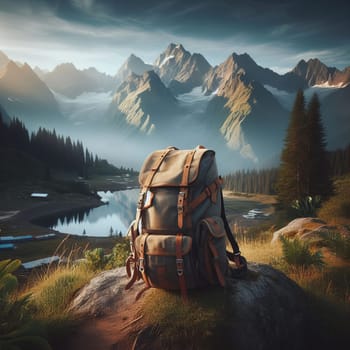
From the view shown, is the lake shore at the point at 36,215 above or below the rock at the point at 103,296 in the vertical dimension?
below

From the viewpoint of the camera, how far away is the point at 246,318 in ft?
12.8

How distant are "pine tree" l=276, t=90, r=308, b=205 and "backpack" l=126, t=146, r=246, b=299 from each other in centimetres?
3052

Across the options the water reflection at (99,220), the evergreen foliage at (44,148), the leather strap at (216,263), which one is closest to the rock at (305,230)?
the leather strap at (216,263)

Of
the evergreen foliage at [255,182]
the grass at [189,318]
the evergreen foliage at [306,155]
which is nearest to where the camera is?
the grass at [189,318]

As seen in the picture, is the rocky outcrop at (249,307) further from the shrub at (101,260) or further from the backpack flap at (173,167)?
the shrub at (101,260)

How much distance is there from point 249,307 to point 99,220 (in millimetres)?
82501

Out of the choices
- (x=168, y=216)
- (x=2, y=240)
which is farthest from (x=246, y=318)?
(x=2, y=240)

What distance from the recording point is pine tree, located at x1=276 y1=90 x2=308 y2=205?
1273 inches

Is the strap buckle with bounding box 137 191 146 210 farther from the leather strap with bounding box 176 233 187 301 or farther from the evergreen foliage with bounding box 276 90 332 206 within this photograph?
the evergreen foliage with bounding box 276 90 332 206

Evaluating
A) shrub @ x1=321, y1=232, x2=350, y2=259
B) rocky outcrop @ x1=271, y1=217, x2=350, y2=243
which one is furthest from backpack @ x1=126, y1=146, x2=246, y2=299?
rocky outcrop @ x1=271, y1=217, x2=350, y2=243

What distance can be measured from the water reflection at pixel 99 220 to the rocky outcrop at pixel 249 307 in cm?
5616

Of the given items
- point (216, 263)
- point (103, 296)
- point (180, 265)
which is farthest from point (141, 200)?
point (103, 296)

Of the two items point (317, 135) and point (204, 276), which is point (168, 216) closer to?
point (204, 276)

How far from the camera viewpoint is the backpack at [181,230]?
3904 mm
